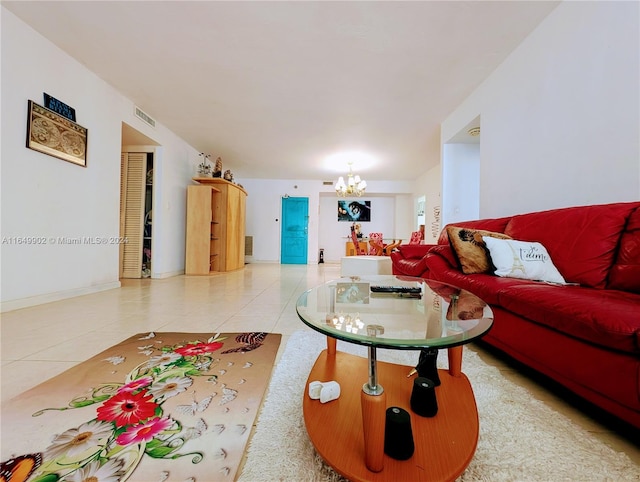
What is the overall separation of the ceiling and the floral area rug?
8.50 feet

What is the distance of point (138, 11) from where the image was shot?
2.05 metres

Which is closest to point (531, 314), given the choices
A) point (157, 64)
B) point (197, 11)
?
point (197, 11)

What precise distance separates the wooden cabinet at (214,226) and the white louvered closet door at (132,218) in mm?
784

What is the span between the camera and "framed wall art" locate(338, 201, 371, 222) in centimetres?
877

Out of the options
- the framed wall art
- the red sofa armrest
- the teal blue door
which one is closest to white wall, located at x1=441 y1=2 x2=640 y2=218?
the red sofa armrest

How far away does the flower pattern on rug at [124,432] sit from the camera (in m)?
0.70

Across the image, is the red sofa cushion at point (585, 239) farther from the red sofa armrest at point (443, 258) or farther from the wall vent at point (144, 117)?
the wall vent at point (144, 117)

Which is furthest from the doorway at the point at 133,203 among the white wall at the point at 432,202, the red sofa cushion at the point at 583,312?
the white wall at the point at 432,202

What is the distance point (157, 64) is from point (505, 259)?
3.71 m

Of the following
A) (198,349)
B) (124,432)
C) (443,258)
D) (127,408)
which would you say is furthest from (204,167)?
(124,432)

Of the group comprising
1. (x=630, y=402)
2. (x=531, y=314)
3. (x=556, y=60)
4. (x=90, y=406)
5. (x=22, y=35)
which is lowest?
(x=90, y=406)

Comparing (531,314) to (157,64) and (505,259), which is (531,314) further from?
(157,64)

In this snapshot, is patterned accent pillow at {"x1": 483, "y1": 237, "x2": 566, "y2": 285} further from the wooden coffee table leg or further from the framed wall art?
the framed wall art

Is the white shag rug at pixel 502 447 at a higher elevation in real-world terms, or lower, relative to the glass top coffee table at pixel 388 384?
lower
